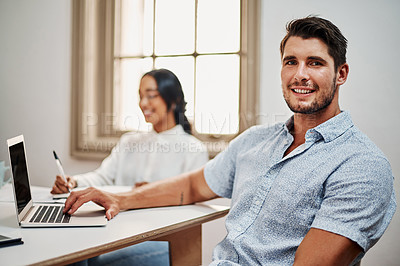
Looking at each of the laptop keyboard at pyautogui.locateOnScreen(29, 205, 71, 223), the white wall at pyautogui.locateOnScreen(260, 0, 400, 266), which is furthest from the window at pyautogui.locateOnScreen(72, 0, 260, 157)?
the laptop keyboard at pyautogui.locateOnScreen(29, 205, 71, 223)

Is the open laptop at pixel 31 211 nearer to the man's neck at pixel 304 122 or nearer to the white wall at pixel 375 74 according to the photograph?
the man's neck at pixel 304 122

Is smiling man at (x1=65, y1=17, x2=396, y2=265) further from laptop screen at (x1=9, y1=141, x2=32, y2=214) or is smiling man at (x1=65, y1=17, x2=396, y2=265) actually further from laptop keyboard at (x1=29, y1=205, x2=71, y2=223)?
laptop screen at (x1=9, y1=141, x2=32, y2=214)

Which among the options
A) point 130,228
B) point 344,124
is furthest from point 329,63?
point 130,228

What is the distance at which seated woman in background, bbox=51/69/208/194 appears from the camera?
2.47 m

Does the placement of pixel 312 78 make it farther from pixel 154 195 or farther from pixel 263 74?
pixel 263 74

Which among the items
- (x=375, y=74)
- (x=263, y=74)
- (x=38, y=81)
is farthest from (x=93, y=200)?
(x=38, y=81)

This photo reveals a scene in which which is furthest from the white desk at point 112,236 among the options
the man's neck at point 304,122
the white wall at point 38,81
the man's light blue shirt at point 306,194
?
the white wall at point 38,81

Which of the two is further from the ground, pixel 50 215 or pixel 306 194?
pixel 306 194

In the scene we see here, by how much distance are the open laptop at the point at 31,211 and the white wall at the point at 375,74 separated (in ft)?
4.80

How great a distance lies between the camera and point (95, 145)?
3.03 m

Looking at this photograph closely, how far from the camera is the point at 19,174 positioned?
1.33 m

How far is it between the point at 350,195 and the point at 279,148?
342 mm

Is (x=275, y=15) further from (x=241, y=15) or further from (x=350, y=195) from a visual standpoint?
(x=350, y=195)

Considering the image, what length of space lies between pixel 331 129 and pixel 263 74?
125cm
